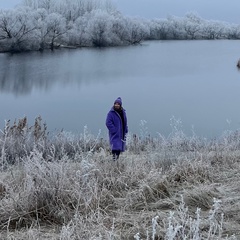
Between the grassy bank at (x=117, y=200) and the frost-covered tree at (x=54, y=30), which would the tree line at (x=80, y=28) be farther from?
the grassy bank at (x=117, y=200)

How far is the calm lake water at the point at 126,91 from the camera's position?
1527 cm

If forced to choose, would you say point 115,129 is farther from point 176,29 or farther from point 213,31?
point 213,31

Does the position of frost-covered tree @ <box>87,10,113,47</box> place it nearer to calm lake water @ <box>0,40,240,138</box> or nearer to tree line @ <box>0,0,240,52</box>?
tree line @ <box>0,0,240,52</box>

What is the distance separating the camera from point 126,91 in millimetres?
21500

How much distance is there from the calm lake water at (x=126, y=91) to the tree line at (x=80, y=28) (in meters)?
7.11

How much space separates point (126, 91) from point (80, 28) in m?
30.1

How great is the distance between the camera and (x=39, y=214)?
3701 millimetres

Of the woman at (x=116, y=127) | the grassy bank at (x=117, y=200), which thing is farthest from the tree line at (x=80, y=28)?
the grassy bank at (x=117, y=200)

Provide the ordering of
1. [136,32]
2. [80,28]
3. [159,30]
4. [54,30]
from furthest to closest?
[159,30] < [136,32] < [80,28] < [54,30]

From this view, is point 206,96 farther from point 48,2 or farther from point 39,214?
point 48,2

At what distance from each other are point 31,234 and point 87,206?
579 millimetres

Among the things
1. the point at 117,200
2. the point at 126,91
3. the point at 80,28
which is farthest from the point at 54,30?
the point at 117,200

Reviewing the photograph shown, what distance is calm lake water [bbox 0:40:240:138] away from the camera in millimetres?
15273

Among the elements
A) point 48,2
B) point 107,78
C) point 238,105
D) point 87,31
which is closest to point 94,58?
point 107,78
